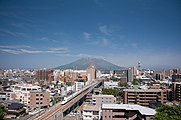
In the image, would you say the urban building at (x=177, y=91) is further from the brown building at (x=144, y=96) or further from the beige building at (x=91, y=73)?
the beige building at (x=91, y=73)

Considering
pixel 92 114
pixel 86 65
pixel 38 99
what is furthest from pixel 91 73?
pixel 86 65

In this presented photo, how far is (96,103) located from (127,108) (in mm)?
4317

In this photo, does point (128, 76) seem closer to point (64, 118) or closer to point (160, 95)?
point (160, 95)

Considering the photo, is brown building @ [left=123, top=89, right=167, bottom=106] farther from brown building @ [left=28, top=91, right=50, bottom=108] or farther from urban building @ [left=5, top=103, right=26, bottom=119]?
urban building @ [left=5, top=103, right=26, bottom=119]

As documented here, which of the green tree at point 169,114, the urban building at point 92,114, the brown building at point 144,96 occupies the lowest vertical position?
the urban building at point 92,114

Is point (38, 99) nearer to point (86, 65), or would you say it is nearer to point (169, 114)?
point (169, 114)

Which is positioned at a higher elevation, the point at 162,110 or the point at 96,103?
the point at 162,110

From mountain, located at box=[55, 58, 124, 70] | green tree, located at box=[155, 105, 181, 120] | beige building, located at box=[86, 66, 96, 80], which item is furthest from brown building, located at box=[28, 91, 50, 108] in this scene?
mountain, located at box=[55, 58, 124, 70]

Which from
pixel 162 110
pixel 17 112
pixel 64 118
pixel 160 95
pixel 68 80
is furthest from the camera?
pixel 68 80

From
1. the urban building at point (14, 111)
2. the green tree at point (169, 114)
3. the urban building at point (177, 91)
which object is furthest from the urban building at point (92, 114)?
the urban building at point (177, 91)

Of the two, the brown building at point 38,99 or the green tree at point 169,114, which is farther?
the brown building at point 38,99

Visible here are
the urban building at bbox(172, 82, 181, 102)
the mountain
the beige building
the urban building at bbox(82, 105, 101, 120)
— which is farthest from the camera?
the mountain

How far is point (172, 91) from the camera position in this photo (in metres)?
12.7

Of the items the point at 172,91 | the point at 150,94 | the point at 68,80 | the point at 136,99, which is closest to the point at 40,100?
the point at 136,99
